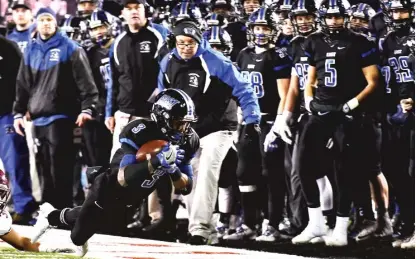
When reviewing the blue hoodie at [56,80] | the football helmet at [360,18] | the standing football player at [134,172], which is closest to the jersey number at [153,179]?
the standing football player at [134,172]

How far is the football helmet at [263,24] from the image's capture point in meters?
8.46

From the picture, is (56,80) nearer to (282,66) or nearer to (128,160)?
(282,66)

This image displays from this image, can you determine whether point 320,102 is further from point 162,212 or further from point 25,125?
point 25,125

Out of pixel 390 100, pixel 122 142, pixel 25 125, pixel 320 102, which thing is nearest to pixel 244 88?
pixel 320 102

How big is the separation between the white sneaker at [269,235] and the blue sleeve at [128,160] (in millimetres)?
2166

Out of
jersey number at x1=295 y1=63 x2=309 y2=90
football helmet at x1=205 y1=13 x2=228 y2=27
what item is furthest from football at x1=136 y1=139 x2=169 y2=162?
football helmet at x1=205 y1=13 x2=228 y2=27

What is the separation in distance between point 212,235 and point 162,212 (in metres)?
0.77

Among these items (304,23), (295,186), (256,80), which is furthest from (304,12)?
(295,186)

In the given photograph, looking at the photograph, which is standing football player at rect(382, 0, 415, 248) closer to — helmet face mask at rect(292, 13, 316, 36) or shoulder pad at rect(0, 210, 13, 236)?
helmet face mask at rect(292, 13, 316, 36)

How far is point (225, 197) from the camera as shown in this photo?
8.64 meters

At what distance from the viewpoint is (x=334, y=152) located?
8.04 metres

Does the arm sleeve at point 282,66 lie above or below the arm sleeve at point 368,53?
below

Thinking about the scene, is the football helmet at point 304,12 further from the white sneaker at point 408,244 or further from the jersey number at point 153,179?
the jersey number at point 153,179

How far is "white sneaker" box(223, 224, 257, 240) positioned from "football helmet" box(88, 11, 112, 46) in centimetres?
224
